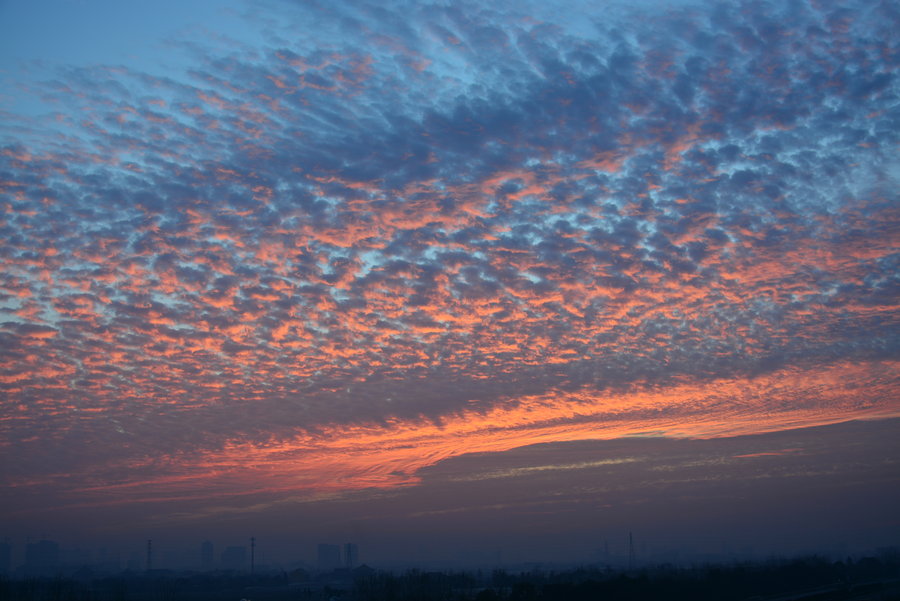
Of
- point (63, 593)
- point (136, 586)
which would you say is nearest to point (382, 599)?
point (63, 593)

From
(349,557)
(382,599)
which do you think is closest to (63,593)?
(382,599)

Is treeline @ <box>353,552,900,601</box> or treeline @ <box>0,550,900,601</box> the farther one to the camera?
treeline @ <box>0,550,900,601</box>

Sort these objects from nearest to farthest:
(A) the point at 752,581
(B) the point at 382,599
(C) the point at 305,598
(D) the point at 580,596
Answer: (D) the point at 580,596, (B) the point at 382,599, (C) the point at 305,598, (A) the point at 752,581

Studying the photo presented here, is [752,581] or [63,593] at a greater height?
[63,593]

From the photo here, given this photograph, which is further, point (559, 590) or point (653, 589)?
point (653, 589)

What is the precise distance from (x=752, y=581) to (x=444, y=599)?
45699 mm

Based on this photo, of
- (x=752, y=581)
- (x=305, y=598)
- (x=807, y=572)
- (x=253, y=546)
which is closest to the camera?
(x=305, y=598)

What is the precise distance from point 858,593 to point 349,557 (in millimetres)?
127527

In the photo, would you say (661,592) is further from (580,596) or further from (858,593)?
(858,593)

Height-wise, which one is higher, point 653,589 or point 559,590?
point 559,590

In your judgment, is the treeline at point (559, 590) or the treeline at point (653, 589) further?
the treeline at point (559, 590)

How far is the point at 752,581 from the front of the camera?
90.8 m

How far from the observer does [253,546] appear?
144m

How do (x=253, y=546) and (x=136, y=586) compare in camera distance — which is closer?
(x=136, y=586)
